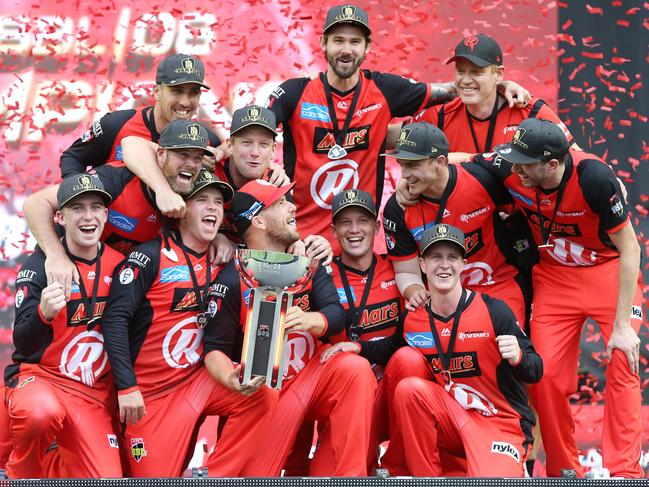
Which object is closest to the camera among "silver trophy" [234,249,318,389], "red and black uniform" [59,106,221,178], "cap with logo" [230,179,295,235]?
"silver trophy" [234,249,318,389]

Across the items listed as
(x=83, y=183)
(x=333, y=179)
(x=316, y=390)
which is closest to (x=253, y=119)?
(x=333, y=179)

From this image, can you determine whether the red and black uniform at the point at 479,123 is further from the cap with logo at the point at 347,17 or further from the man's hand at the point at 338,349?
the man's hand at the point at 338,349

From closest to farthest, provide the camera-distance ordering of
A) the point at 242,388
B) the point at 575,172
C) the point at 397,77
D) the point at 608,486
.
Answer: the point at 608,486 → the point at 242,388 → the point at 575,172 → the point at 397,77

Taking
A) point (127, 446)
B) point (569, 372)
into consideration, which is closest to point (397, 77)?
point (569, 372)

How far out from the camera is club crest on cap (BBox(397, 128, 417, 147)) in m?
5.51

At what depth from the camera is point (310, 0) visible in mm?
7777

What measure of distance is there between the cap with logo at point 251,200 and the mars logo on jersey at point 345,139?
0.62m

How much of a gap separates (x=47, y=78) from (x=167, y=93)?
7.56 feet

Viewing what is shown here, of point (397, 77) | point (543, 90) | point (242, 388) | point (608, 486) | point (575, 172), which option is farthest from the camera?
point (543, 90)

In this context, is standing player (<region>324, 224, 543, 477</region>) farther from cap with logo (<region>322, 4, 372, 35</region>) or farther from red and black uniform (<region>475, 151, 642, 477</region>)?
cap with logo (<region>322, 4, 372, 35</region>)

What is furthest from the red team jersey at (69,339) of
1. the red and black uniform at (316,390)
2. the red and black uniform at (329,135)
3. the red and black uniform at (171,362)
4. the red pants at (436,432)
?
the red pants at (436,432)

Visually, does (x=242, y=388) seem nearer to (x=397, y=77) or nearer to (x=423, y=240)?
(x=423, y=240)

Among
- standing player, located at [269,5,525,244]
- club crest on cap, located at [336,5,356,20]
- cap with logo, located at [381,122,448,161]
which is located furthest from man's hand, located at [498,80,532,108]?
club crest on cap, located at [336,5,356,20]

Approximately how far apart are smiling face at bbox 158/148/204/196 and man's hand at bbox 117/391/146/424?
36.0 inches
